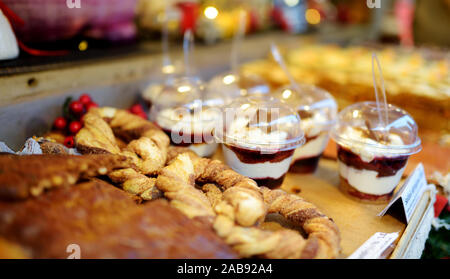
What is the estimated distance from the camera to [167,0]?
3.03m

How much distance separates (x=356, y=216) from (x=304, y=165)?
460 mm

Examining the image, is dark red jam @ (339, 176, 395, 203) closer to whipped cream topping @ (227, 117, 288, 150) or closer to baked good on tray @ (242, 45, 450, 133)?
whipped cream topping @ (227, 117, 288, 150)

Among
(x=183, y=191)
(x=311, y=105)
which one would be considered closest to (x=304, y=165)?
(x=311, y=105)

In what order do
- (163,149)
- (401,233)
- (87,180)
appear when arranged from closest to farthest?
(87,180)
(401,233)
(163,149)

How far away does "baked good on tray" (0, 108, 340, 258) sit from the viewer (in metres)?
0.94

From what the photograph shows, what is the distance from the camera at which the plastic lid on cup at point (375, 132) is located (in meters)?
1.55

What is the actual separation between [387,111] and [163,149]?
1.08m

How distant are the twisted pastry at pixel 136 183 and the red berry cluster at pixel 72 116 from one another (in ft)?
1.84

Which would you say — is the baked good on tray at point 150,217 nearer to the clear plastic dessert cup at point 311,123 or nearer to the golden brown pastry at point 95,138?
the golden brown pastry at point 95,138

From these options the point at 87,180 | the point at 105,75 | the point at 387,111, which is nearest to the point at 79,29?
the point at 105,75

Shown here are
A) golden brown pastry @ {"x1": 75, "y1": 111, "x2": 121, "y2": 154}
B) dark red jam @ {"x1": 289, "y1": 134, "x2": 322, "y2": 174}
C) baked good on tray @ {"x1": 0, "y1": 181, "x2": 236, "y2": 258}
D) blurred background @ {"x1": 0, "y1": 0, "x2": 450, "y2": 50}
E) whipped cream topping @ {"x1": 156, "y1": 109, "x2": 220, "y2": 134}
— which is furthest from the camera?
blurred background @ {"x1": 0, "y1": 0, "x2": 450, "y2": 50}

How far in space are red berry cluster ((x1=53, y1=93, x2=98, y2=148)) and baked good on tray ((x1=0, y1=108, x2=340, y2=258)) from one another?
409mm

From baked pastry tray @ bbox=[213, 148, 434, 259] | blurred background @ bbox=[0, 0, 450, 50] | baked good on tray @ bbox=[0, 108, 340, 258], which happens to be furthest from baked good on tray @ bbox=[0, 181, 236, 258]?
blurred background @ bbox=[0, 0, 450, 50]
